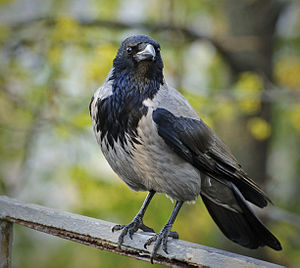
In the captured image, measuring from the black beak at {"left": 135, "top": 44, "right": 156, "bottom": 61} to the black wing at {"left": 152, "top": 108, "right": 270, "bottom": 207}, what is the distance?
0.89ft

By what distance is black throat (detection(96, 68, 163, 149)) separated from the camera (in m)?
→ 2.17

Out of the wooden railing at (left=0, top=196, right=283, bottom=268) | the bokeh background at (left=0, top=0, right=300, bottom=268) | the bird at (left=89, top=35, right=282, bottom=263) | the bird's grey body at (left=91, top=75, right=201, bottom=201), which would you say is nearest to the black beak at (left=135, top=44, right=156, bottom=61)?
the bird at (left=89, top=35, right=282, bottom=263)

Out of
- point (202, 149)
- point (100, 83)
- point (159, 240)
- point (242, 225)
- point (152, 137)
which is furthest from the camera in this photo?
point (100, 83)

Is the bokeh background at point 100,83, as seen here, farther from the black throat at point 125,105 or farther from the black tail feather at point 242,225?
the black throat at point 125,105

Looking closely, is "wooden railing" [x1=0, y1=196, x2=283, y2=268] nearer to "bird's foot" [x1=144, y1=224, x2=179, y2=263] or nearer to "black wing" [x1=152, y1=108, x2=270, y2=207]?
"bird's foot" [x1=144, y1=224, x2=179, y2=263]

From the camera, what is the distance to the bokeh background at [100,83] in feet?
13.8

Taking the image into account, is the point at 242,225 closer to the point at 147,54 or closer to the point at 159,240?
the point at 159,240

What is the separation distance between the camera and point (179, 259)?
1.84 meters

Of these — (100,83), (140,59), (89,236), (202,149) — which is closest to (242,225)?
(202,149)

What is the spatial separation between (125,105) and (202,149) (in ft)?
1.69

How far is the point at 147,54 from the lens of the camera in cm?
213

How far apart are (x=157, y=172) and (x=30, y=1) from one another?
5607 millimetres

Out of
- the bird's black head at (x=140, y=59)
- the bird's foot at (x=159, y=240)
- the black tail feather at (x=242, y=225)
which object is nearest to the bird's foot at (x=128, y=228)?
the bird's foot at (x=159, y=240)

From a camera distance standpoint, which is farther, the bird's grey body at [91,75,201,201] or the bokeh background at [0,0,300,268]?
the bokeh background at [0,0,300,268]
